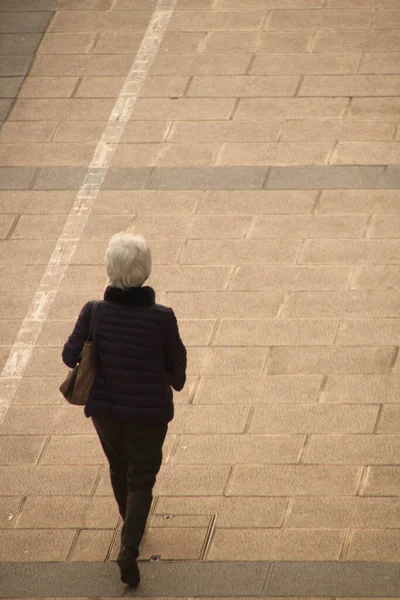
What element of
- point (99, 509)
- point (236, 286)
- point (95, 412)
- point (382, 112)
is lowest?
point (382, 112)

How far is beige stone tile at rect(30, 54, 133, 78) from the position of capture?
10969 millimetres

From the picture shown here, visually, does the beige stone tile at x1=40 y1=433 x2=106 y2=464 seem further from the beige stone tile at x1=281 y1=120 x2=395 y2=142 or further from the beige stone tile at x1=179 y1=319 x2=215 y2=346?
the beige stone tile at x1=281 y1=120 x2=395 y2=142

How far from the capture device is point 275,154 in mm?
9508

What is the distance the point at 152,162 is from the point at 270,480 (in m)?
3.79

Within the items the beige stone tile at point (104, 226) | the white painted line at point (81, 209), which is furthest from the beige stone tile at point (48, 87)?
the beige stone tile at point (104, 226)

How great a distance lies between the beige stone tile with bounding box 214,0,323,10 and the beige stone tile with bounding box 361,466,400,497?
21.7 feet

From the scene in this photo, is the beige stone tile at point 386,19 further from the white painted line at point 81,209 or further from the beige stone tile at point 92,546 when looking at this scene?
the beige stone tile at point 92,546

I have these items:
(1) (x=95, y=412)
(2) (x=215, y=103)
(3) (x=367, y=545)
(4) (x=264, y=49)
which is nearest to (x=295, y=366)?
(3) (x=367, y=545)

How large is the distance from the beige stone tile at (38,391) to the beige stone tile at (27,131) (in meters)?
3.19

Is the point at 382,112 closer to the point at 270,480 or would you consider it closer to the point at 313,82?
the point at 313,82

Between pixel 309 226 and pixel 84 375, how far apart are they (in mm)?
3609

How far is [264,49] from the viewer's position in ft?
36.4

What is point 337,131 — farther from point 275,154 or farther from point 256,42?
point 256,42

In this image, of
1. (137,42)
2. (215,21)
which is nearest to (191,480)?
(137,42)
